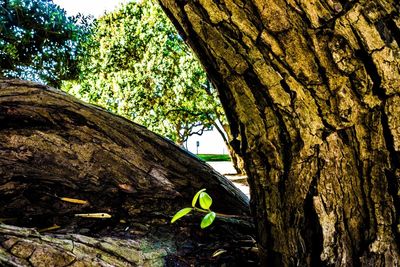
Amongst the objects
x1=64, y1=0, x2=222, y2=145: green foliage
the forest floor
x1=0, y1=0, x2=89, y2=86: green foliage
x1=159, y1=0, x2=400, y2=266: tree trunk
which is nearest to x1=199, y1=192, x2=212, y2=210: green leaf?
x1=159, y1=0, x2=400, y2=266: tree trunk

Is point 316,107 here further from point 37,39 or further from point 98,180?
point 37,39

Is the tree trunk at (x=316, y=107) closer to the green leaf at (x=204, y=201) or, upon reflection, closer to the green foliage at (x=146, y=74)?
the green leaf at (x=204, y=201)

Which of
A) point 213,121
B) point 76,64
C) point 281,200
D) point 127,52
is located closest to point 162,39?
point 127,52

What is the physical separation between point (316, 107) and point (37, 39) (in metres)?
6.71

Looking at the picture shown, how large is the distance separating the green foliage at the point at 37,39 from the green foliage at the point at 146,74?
5.07 m

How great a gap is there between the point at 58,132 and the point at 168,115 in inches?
481

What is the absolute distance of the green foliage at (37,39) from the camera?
655cm

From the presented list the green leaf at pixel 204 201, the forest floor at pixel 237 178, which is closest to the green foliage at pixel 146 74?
the forest floor at pixel 237 178

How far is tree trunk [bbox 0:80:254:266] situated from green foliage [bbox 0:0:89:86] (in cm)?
529

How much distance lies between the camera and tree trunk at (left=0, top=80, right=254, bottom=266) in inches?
65.0

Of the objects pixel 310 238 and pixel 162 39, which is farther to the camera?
pixel 162 39

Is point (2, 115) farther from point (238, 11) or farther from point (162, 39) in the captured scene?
point (162, 39)

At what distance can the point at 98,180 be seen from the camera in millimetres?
1752

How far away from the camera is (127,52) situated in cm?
1448
